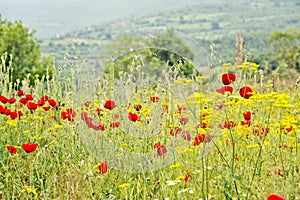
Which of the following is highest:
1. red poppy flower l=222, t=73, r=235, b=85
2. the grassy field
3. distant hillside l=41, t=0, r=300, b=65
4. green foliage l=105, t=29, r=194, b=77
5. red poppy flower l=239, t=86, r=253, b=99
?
distant hillside l=41, t=0, r=300, b=65

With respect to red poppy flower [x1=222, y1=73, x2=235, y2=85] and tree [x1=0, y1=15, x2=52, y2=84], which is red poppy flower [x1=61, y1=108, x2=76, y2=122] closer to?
red poppy flower [x1=222, y1=73, x2=235, y2=85]

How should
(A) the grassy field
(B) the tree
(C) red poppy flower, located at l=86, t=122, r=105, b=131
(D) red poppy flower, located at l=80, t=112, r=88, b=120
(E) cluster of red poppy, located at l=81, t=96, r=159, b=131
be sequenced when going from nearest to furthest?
(A) the grassy field → (E) cluster of red poppy, located at l=81, t=96, r=159, b=131 → (C) red poppy flower, located at l=86, t=122, r=105, b=131 → (D) red poppy flower, located at l=80, t=112, r=88, b=120 → (B) the tree

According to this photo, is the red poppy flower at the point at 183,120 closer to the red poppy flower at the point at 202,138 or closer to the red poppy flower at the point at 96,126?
the red poppy flower at the point at 202,138

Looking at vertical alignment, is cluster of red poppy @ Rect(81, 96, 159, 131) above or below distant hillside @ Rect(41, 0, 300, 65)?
below

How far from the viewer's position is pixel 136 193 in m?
3.17

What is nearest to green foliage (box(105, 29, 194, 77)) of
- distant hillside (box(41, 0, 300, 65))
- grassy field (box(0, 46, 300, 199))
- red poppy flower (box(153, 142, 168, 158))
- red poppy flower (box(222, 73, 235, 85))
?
grassy field (box(0, 46, 300, 199))

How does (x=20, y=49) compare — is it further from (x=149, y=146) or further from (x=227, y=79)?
(x=227, y=79)

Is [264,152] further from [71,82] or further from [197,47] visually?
[71,82]

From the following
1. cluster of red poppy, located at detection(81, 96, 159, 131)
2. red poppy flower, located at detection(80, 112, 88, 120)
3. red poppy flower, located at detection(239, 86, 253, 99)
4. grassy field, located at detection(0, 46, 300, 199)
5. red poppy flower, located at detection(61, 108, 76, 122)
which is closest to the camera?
red poppy flower, located at detection(239, 86, 253, 99)

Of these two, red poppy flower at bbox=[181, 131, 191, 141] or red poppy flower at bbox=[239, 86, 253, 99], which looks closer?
red poppy flower at bbox=[239, 86, 253, 99]

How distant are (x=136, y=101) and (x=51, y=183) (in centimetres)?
103

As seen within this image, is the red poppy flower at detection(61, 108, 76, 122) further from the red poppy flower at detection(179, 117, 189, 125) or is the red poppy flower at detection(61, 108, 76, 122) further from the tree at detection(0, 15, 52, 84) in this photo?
the tree at detection(0, 15, 52, 84)

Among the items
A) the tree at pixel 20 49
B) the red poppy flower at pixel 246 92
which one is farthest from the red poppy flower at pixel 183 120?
the tree at pixel 20 49

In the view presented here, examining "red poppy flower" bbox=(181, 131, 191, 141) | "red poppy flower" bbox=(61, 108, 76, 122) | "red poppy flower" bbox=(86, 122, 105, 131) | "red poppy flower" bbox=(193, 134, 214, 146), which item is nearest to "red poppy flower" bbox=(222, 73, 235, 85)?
"red poppy flower" bbox=(193, 134, 214, 146)
